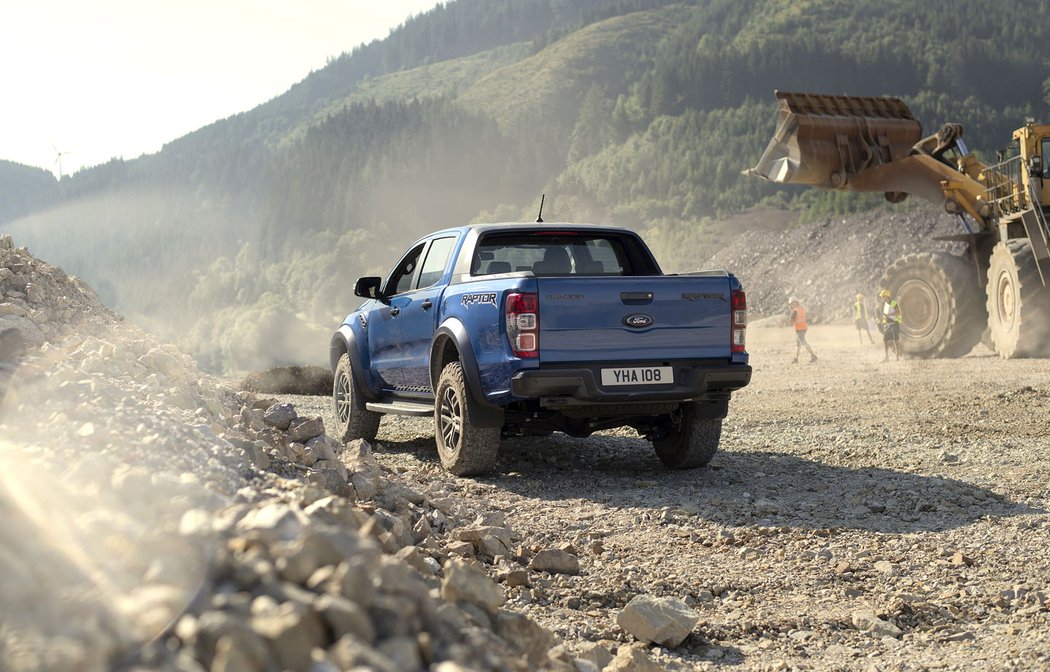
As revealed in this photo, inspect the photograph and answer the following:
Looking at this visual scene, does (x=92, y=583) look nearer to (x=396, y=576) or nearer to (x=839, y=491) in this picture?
(x=396, y=576)

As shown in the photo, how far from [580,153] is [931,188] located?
330 feet

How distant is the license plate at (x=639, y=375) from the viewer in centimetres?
728

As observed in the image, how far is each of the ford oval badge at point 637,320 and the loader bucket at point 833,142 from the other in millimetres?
11988

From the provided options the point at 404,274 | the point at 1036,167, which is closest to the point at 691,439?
the point at 404,274

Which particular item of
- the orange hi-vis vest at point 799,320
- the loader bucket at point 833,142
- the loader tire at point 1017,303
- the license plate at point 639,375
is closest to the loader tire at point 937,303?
the loader tire at point 1017,303

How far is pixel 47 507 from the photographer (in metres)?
3.06

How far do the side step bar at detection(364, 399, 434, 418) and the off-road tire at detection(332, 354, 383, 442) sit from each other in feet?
0.55

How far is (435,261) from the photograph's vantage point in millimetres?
9008

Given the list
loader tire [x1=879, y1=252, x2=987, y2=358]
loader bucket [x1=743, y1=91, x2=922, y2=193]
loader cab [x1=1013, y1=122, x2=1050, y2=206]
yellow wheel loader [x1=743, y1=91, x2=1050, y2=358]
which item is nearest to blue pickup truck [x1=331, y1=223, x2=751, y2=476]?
loader cab [x1=1013, y1=122, x2=1050, y2=206]

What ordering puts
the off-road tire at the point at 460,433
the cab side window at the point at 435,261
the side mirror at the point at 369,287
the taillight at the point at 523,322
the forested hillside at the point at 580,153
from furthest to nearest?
the forested hillside at the point at 580,153
the side mirror at the point at 369,287
the cab side window at the point at 435,261
the off-road tire at the point at 460,433
the taillight at the point at 523,322

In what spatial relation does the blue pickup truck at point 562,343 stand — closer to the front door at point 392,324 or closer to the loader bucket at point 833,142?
the front door at point 392,324

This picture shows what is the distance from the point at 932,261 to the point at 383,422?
11.4m

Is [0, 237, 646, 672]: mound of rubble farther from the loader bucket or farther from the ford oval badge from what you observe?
the loader bucket

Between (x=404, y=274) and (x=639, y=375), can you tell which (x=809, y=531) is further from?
(x=404, y=274)
